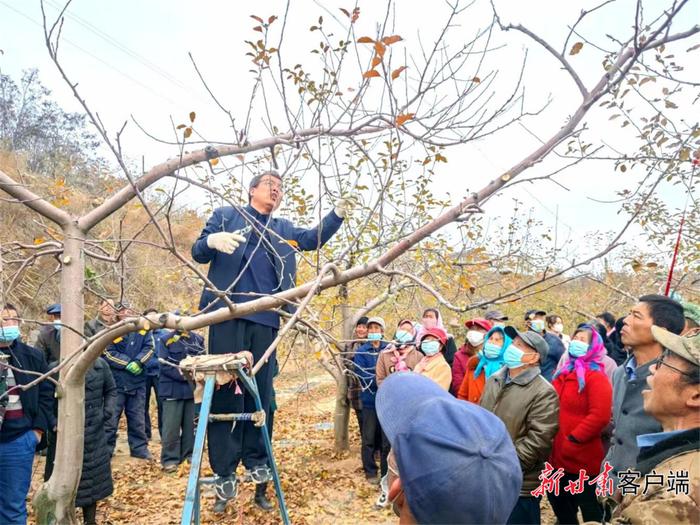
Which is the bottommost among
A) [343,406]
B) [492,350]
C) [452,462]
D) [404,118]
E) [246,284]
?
[343,406]

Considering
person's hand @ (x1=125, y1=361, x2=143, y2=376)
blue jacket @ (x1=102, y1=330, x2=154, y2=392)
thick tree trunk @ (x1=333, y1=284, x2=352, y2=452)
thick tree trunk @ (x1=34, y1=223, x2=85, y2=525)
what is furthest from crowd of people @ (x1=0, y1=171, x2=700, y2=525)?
person's hand @ (x1=125, y1=361, x2=143, y2=376)

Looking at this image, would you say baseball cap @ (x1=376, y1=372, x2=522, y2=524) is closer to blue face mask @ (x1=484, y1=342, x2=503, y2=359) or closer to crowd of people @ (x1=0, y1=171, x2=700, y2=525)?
crowd of people @ (x1=0, y1=171, x2=700, y2=525)

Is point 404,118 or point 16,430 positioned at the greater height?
point 404,118

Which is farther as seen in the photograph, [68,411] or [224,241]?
[68,411]

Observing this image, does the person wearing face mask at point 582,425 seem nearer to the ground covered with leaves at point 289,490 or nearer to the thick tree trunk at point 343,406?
the ground covered with leaves at point 289,490

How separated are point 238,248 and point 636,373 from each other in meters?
2.61

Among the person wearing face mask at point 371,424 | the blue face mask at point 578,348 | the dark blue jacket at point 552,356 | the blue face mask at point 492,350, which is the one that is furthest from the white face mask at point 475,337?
the blue face mask at point 578,348

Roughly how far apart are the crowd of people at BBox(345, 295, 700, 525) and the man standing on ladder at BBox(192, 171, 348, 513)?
692mm

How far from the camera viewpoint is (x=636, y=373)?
2959mm

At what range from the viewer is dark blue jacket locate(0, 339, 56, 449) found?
A: 3658 mm

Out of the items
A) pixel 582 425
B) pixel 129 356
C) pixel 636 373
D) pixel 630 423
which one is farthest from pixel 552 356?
pixel 129 356

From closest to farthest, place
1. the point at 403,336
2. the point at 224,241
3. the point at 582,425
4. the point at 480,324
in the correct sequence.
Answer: the point at 224,241 → the point at 582,425 → the point at 403,336 → the point at 480,324

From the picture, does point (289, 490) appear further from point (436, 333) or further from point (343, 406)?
point (436, 333)

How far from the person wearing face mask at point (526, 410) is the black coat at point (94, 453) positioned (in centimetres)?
332
